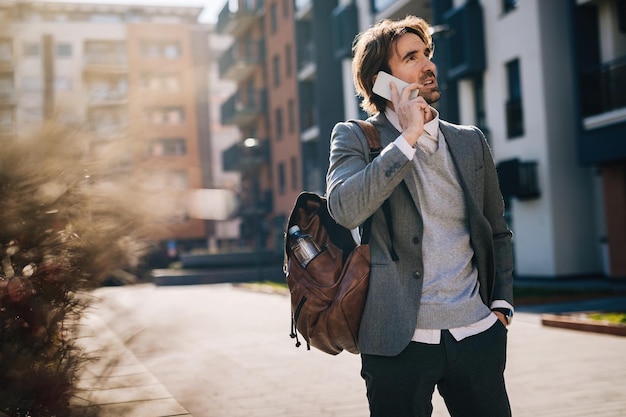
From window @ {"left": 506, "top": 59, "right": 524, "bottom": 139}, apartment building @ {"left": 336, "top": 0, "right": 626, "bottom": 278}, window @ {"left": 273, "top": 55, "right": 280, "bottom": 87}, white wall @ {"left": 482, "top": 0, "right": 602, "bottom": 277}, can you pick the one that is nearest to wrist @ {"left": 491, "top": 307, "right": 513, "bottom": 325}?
apartment building @ {"left": 336, "top": 0, "right": 626, "bottom": 278}

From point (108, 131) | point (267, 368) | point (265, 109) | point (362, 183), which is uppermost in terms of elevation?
A: point (265, 109)

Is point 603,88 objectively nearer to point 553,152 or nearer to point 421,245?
point 553,152

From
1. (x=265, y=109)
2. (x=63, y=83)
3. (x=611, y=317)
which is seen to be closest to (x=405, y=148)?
(x=63, y=83)

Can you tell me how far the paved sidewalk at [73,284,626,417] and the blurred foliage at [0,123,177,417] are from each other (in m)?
0.15

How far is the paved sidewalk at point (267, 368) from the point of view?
3414 millimetres

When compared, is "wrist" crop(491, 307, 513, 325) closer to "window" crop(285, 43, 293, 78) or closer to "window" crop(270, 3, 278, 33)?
"window" crop(285, 43, 293, 78)

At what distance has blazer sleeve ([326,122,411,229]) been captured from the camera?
8.79 feet

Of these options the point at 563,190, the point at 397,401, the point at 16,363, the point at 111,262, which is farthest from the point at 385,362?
the point at 563,190

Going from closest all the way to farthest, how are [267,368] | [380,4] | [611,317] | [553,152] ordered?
1. [267,368]
2. [611,317]
3. [553,152]
4. [380,4]

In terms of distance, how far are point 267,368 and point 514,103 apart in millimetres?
16939

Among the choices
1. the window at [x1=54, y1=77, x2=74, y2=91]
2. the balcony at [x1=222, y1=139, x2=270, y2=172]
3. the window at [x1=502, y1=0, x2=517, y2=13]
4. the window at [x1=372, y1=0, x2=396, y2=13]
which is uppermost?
the window at [x1=372, y1=0, x2=396, y2=13]

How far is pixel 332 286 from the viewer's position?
281 cm

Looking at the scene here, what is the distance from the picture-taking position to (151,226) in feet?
9.75

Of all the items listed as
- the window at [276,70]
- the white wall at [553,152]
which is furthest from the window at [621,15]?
the window at [276,70]
